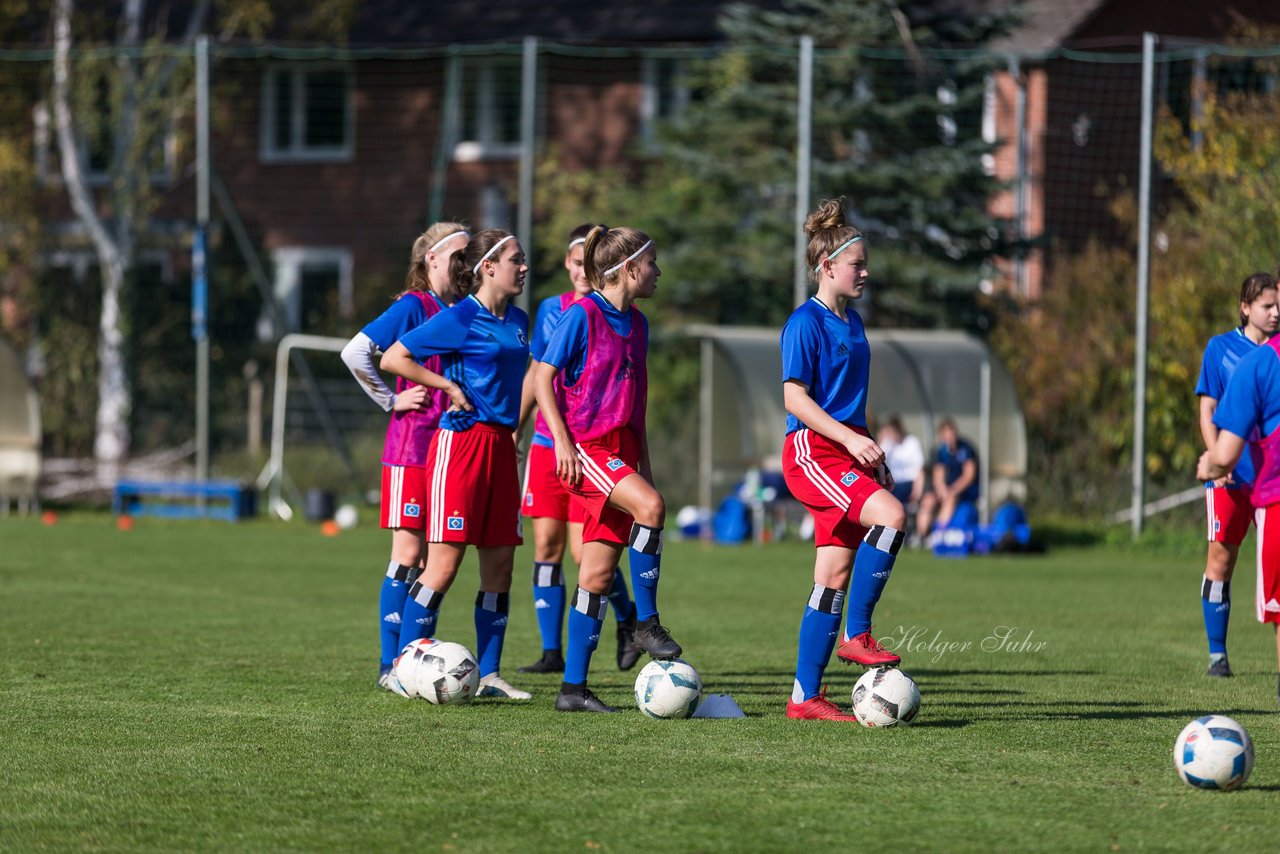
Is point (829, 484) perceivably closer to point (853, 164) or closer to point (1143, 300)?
point (1143, 300)

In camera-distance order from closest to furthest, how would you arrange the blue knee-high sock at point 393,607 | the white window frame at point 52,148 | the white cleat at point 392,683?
the white cleat at point 392,683 < the blue knee-high sock at point 393,607 < the white window frame at point 52,148

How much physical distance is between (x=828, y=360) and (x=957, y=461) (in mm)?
10899

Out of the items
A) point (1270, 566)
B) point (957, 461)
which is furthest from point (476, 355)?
point (957, 461)

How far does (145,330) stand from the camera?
23578 millimetres

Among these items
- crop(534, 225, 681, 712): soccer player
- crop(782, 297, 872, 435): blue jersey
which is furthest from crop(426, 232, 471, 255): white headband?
crop(782, 297, 872, 435): blue jersey

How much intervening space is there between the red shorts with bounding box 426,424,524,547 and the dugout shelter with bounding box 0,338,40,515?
45.1ft

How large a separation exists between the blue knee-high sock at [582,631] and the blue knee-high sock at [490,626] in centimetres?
57

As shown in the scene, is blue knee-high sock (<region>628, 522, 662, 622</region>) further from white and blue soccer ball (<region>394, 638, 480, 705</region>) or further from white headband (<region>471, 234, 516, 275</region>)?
white headband (<region>471, 234, 516, 275</region>)

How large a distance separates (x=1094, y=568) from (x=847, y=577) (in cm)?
950

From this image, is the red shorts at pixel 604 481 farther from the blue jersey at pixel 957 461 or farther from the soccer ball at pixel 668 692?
the blue jersey at pixel 957 461

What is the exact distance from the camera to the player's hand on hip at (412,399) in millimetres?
7688

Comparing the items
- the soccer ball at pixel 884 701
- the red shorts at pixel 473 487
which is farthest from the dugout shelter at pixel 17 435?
the soccer ball at pixel 884 701

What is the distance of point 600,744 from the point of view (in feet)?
21.8

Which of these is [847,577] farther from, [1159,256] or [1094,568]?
[1159,256]
